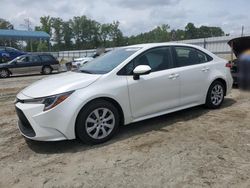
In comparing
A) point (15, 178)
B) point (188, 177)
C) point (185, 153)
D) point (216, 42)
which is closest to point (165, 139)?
point (185, 153)

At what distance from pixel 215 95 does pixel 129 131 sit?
91.7 inches

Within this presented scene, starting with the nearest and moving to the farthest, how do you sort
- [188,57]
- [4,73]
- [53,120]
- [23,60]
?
[53,120] → [188,57] → [4,73] → [23,60]

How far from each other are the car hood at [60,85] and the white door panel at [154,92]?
2.35 ft

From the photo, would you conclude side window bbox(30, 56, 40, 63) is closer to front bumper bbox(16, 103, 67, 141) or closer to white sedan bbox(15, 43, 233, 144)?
white sedan bbox(15, 43, 233, 144)

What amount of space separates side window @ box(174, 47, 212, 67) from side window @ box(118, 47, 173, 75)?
0.21 meters

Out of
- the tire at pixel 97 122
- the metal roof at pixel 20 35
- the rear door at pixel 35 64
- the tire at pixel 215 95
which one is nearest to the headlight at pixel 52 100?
the tire at pixel 97 122

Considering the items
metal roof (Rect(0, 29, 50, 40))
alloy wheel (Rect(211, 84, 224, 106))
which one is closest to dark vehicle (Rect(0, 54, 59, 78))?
alloy wheel (Rect(211, 84, 224, 106))

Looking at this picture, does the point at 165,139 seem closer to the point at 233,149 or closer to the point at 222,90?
the point at 233,149

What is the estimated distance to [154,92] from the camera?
5395 millimetres

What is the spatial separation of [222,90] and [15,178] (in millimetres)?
4749

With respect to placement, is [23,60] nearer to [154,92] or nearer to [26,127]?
[26,127]

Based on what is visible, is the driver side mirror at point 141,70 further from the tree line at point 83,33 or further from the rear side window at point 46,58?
the tree line at point 83,33

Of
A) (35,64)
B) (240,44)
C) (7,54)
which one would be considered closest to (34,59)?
(35,64)

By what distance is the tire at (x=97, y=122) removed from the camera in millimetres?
4625
